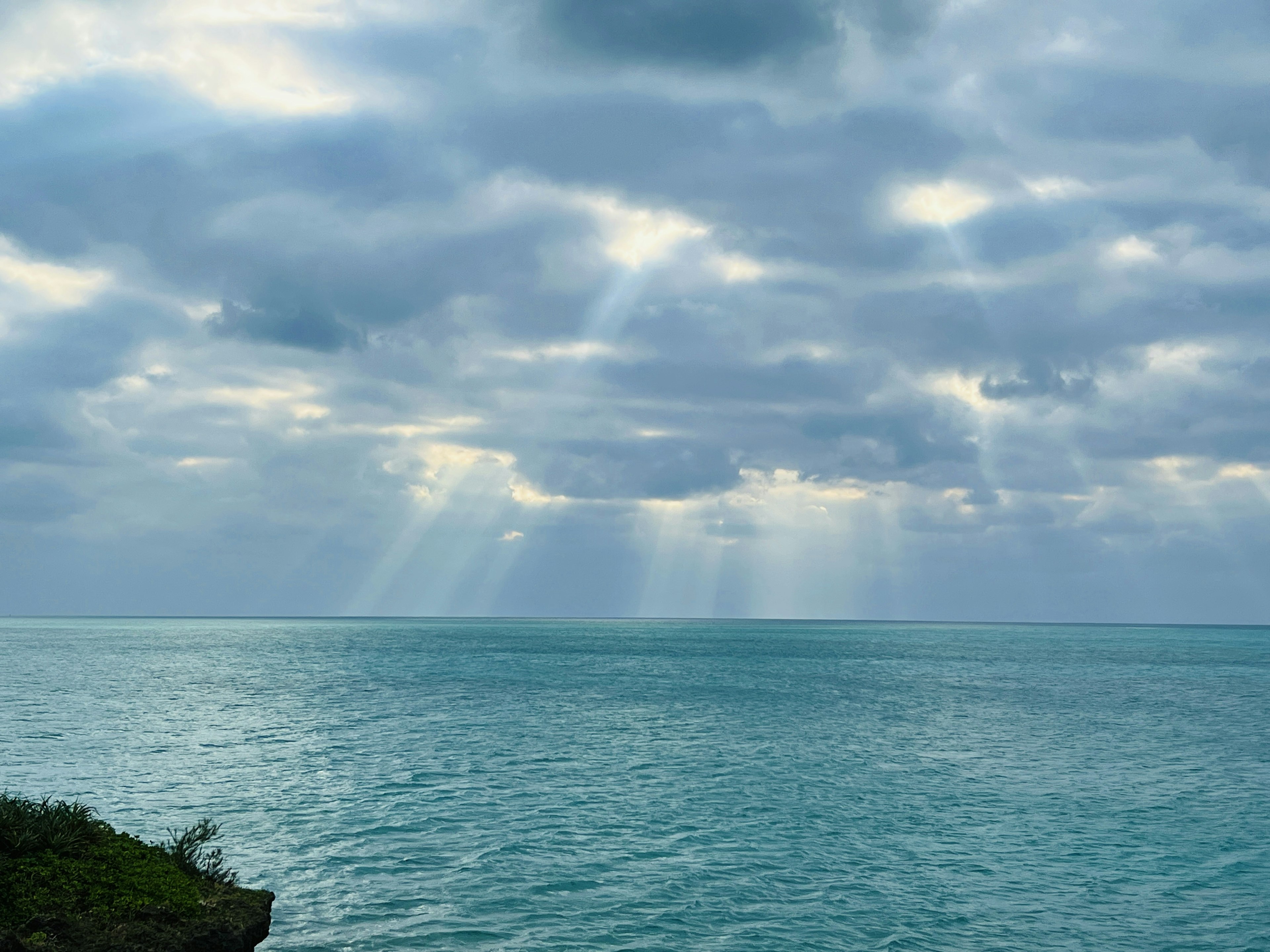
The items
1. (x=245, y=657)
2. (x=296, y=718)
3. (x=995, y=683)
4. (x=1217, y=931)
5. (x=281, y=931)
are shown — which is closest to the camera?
(x=281, y=931)

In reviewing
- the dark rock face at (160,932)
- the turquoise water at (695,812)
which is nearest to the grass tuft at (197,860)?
the dark rock face at (160,932)

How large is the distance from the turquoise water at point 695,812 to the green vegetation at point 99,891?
4157 millimetres

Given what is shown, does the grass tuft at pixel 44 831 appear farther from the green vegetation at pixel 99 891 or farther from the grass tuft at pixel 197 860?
the grass tuft at pixel 197 860

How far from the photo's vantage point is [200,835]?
18.7 m

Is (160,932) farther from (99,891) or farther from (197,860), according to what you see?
(197,860)

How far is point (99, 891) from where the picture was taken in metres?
14.5

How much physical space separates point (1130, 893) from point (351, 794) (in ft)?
91.2

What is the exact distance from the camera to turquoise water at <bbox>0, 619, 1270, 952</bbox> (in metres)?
21.8

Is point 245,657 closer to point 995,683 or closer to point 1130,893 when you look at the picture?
point 995,683

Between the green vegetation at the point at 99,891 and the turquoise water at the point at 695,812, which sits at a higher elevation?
the green vegetation at the point at 99,891

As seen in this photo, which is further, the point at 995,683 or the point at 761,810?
the point at 995,683

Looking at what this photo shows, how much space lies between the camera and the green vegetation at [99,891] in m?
13.4

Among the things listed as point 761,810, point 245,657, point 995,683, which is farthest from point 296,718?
point 245,657

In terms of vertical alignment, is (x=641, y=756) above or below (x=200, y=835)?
below
